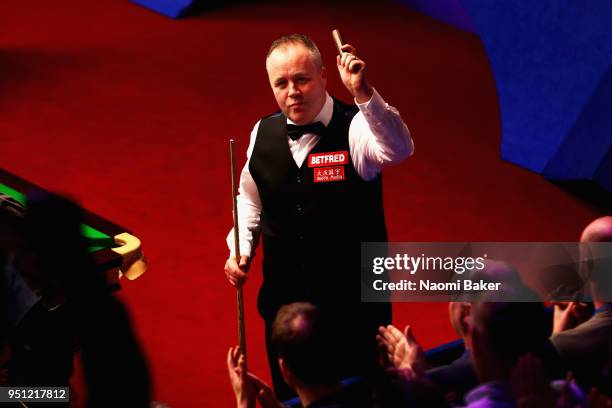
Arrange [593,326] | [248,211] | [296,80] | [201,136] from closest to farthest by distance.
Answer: [593,326]
[296,80]
[248,211]
[201,136]

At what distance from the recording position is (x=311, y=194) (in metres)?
2.93

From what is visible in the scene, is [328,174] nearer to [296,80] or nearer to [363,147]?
[363,147]

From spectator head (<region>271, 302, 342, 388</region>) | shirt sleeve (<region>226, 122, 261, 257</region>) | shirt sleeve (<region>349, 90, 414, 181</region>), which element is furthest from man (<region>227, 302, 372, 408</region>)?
shirt sleeve (<region>226, 122, 261, 257</region>)

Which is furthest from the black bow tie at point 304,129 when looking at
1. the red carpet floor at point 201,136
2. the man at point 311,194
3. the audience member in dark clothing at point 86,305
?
the red carpet floor at point 201,136

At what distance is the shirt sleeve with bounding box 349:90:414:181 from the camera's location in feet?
8.73

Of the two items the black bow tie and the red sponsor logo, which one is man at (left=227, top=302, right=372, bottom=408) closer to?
the red sponsor logo

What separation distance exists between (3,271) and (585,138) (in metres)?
3.90

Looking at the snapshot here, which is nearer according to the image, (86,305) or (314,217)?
(86,305)

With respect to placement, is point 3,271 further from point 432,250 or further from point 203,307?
point 432,250

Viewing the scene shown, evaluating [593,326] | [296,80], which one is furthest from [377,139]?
[593,326]

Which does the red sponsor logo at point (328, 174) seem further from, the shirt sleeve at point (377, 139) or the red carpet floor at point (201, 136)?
the red carpet floor at point (201, 136)

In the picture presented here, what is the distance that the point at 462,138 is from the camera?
641cm

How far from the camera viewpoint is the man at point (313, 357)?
2.09 meters

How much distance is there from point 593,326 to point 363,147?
2.92 ft
